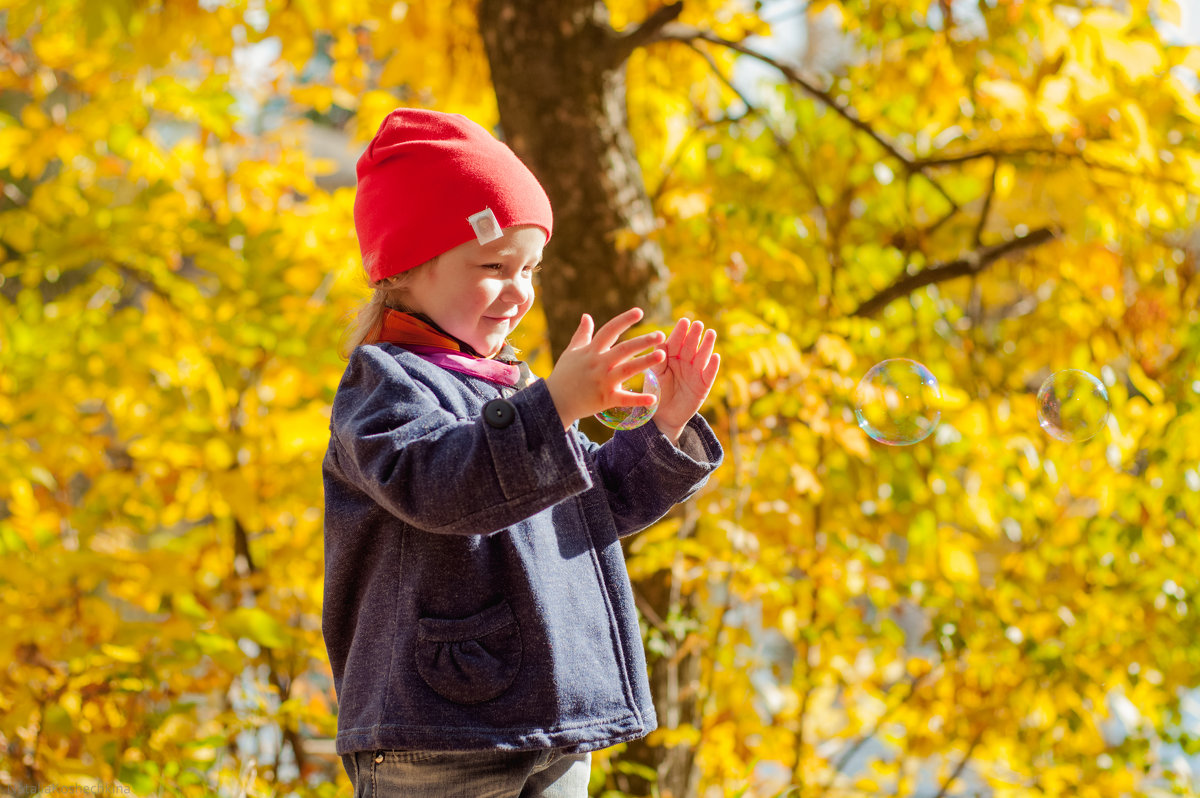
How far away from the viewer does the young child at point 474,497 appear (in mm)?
1164

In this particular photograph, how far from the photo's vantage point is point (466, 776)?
1344 millimetres

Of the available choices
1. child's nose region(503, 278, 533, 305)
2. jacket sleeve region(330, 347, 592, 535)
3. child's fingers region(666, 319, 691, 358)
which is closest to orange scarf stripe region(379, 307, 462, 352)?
child's nose region(503, 278, 533, 305)

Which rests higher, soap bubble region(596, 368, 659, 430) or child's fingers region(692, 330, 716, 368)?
child's fingers region(692, 330, 716, 368)

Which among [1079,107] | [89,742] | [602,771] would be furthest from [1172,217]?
[89,742]

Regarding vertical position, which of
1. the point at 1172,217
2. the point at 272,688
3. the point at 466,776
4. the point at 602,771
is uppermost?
the point at 1172,217

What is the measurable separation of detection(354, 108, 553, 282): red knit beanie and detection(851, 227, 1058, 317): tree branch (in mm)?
1527

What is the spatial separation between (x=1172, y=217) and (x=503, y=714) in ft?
7.59

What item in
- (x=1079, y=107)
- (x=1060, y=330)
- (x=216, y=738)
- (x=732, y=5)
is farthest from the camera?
(x=732, y=5)

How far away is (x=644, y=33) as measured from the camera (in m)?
2.51

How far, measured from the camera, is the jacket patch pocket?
1.29 meters

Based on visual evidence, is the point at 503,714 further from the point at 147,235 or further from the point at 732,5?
the point at 732,5

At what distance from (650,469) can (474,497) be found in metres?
0.44

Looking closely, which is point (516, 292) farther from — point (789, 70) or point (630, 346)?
point (789, 70)

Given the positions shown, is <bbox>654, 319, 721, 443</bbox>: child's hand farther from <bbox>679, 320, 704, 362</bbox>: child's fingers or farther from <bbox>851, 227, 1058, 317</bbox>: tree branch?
<bbox>851, 227, 1058, 317</bbox>: tree branch
